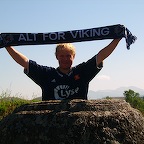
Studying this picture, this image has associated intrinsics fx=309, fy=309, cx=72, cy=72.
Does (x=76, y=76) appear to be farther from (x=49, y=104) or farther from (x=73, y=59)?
(x=49, y=104)

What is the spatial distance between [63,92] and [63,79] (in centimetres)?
24

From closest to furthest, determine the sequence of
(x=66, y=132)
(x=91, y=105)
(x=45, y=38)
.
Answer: (x=66, y=132)
(x=91, y=105)
(x=45, y=38)

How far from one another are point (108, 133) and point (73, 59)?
1.97 m

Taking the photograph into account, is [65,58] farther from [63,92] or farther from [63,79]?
[63,92]

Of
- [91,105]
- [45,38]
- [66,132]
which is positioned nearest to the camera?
[66,132]

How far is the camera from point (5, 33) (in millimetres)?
4973

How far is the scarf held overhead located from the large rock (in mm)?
1296

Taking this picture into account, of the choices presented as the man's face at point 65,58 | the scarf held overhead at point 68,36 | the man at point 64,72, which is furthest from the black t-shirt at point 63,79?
the scarf held overhead at point 68,36

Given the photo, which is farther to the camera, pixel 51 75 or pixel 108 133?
pixel 51 75

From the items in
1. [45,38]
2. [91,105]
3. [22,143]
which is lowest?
[22,143]

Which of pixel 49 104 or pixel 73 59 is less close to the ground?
pixel 73 59

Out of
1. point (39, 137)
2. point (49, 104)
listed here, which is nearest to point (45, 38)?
point (49, 104)

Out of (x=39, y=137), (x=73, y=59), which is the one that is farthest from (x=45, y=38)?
(x=39, y=137)

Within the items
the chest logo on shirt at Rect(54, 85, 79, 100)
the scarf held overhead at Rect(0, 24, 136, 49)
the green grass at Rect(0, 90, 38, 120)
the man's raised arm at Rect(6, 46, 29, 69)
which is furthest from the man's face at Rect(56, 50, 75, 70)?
the green grass at Rect(0, 90, 38, 120)
